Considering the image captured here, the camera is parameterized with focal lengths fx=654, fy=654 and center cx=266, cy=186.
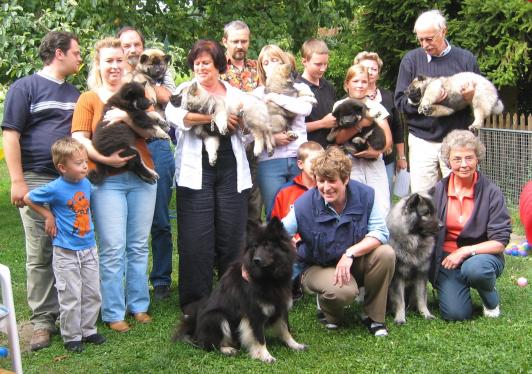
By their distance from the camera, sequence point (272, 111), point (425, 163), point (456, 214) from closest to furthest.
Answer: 1. point (456, 214)
2. point (272, 111)
3. point (425, 163)

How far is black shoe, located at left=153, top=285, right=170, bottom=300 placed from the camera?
19.2 ft

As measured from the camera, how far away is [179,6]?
31.9ft

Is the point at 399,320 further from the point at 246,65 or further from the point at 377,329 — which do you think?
the point at 246,65

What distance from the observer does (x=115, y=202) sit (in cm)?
480

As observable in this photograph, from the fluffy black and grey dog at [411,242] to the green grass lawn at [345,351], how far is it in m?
0.23

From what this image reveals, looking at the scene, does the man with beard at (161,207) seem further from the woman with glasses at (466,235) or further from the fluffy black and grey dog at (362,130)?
the woman with glasses at (466,235)

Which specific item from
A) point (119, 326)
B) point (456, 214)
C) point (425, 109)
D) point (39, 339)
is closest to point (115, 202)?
point (119, 326)

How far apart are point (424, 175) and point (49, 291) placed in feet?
11.6

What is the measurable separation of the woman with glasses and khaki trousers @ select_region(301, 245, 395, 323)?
1.94 ft

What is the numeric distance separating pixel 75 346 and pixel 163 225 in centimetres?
164

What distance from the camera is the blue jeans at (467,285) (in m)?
4.82

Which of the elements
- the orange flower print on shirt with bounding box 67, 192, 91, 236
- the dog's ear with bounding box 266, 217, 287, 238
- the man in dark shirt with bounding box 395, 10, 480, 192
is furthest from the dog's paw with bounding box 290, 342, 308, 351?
the man in dark shirt with bounding box 395, 10, 480, 192

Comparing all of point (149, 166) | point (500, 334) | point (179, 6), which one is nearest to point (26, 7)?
point (179, 6)

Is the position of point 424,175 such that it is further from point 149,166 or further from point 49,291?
point 49,291
